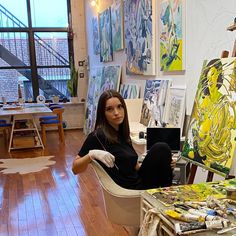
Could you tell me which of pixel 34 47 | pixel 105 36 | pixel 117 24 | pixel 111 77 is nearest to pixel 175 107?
pixel 117 24

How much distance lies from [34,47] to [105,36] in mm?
2395

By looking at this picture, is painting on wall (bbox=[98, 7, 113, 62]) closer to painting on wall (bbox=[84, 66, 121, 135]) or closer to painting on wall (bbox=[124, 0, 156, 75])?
painting on wall (bbox=[84, 66, 121, 135])

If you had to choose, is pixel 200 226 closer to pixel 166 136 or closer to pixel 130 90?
pixel 166 136

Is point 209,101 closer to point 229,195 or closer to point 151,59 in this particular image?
point 229,195

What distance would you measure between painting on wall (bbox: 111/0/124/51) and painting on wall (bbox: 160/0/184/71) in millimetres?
1521

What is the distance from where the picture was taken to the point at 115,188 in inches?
70.2

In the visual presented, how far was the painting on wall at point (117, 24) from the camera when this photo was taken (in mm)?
4762

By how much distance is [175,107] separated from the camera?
3082 mm

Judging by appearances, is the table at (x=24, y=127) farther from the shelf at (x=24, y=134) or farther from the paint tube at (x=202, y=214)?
the paint tube at (x=202, y=214)

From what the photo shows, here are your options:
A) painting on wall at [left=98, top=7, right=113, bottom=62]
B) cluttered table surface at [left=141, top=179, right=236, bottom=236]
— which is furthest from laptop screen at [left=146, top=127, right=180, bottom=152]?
painting on wall at [left=98, top=7, right=113, bottom=62]

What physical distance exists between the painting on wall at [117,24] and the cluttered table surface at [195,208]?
12.2ft

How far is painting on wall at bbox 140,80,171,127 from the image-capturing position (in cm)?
330

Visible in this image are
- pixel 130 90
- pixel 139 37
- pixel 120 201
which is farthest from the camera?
pixel 130 90

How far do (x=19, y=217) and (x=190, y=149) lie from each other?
6.02 feet
